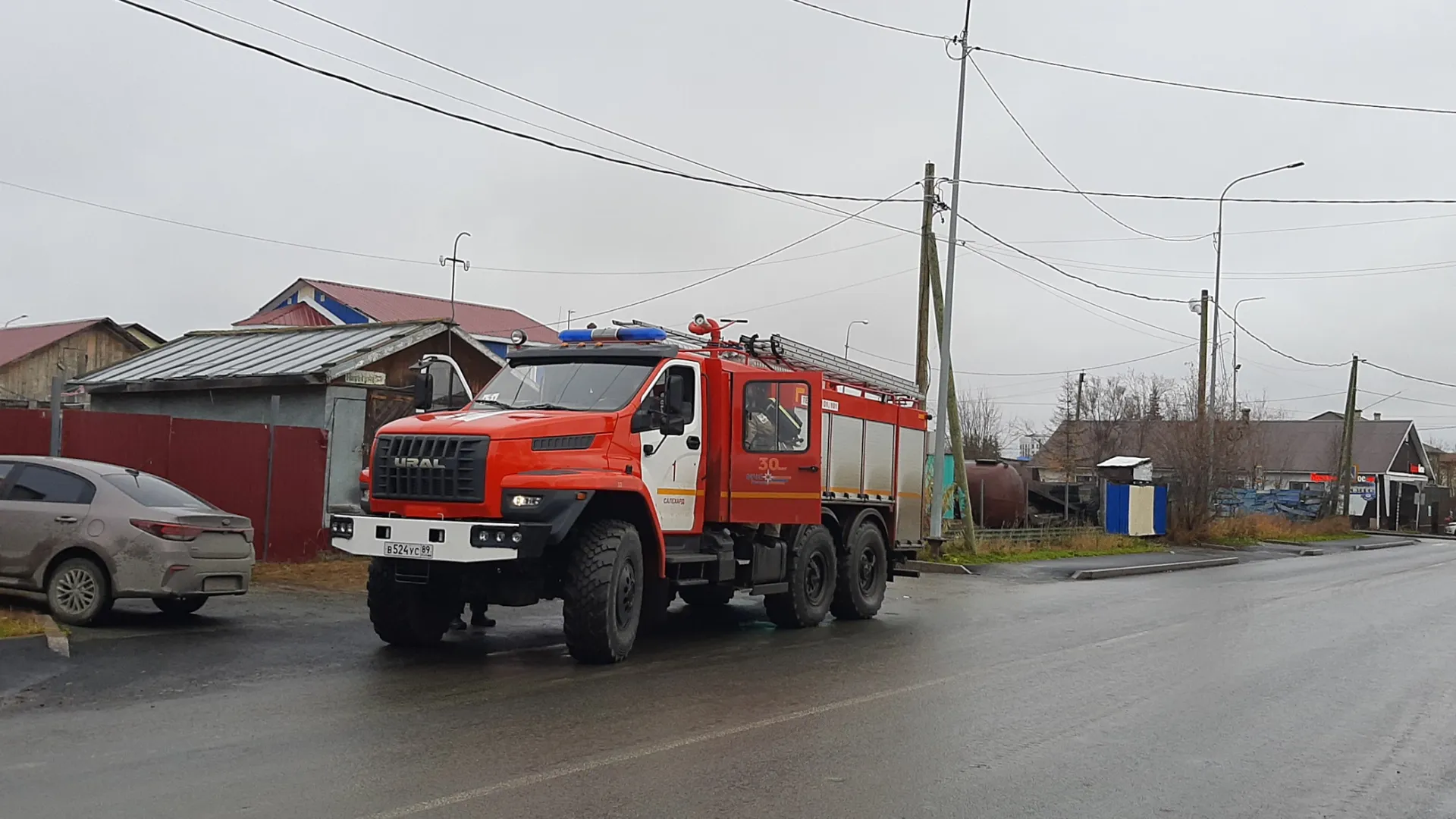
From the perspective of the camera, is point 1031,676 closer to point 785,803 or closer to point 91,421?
point 785,803

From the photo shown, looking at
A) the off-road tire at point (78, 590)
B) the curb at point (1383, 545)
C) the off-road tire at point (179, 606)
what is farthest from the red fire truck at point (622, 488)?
the curb at point (1383, 545)

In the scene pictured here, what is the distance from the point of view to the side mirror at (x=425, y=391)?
12039mm

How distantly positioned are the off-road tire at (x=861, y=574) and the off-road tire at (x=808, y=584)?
24 cm

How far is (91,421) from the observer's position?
15.5 m

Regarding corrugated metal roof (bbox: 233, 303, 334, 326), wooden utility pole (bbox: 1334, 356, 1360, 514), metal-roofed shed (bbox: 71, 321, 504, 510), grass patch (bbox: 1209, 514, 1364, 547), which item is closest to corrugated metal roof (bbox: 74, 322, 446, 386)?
metal-roofed shed (bbox: 71, 321, 504, 510)

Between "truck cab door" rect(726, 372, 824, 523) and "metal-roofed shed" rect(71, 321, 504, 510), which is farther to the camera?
"metal-roofed shed" rect(71, 321, 504, 510)

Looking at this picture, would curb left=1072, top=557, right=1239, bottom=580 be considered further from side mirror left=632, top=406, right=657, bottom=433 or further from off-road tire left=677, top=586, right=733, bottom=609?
side mirror left=632, top=406, right=657, bottom=433

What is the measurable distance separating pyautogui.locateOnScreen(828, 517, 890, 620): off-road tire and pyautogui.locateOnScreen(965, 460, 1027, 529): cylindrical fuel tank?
1817cm

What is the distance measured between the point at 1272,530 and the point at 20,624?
4141 centimetres

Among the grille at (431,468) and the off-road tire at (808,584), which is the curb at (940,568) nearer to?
the off-road tire at (808,584)


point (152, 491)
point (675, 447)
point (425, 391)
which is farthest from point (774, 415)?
point (152, 491)

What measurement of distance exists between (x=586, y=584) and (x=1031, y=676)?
390 cm

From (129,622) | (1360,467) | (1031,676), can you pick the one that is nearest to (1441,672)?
(1031,676)

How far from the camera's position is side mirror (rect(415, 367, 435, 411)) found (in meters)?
12.0
